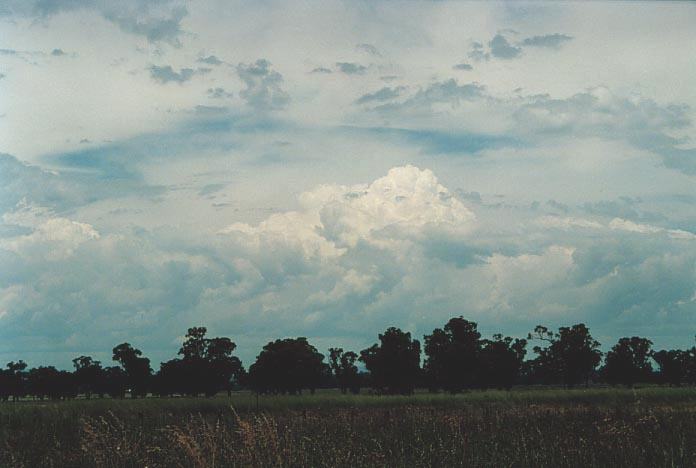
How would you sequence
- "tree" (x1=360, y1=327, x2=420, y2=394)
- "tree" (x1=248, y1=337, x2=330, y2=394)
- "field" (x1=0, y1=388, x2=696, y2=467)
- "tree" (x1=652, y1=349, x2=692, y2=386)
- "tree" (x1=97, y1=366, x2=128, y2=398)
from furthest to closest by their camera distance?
"tree" (x1=652, y1=349, x2=692, y2=386)
"tree" (x1=97, y1=366, x2=128, y2=398)
"tree" (x1=248, y1=337, x2=330, y2=394)
"tree" (x1=360, y1=327, x2=420, y2=394)
"field" (x1=0, y1=388, x2=696, y2=467)

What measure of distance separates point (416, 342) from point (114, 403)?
226ft

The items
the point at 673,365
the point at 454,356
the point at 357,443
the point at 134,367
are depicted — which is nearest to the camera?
the point at 357,443

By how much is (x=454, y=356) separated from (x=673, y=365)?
64506 millimetres

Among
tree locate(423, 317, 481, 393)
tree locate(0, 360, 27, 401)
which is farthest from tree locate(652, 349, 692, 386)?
tree locate(0, 360, 27, 401)

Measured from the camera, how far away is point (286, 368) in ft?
316

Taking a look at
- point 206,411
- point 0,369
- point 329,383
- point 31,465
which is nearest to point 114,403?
point 206,411

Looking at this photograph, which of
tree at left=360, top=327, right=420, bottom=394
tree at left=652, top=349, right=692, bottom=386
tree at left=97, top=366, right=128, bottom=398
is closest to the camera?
tree at left=360, top=327, right=420, bottom=394

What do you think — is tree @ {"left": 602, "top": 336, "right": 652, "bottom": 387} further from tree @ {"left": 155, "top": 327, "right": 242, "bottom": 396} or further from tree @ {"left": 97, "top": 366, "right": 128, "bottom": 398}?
tree @ {"left": 97, "top": 366, "right": 128, "bottom": 398}

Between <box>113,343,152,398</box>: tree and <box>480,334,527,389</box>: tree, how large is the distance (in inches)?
2071

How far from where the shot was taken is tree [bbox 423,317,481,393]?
291 feet

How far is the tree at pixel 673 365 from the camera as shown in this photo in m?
130

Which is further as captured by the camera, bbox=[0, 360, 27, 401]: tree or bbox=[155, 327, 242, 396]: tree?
bbox=[0, 360, 27, 401]: tree

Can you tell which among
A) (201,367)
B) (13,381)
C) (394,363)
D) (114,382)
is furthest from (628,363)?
(13,381)

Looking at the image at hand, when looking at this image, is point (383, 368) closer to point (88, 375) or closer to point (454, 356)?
point (454, 356)
